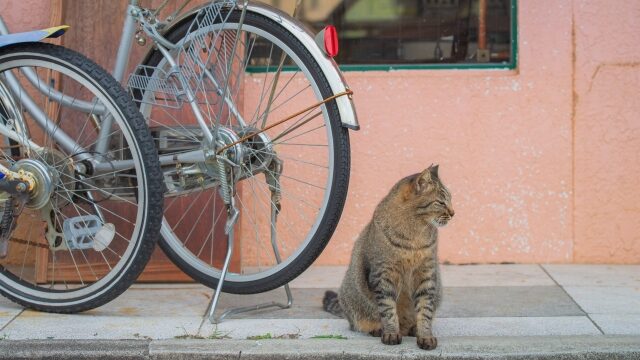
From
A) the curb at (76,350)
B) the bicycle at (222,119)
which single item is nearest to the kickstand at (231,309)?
the bicycle at (222,119)

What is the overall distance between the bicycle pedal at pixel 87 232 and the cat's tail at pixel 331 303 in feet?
3.60

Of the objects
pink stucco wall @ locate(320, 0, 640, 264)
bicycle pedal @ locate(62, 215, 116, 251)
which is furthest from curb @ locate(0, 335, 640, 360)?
pink stucco wall @ locate(320, 0, 640, 264)

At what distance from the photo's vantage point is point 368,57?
18.7 ft

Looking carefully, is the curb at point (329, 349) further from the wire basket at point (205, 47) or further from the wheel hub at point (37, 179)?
the wire basket at point (205, 47)

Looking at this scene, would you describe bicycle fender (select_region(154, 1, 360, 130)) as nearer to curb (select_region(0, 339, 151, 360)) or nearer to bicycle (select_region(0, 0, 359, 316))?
bicycle (select_region(0, 0, 359, 316))

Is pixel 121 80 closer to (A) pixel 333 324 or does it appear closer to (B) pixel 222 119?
(B) pixel 222 119

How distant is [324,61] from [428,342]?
4.31ft

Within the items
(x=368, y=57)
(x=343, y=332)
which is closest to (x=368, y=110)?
(x=368, y=57)

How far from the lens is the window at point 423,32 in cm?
564

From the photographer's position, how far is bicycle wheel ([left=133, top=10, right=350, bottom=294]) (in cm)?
Answer: 425

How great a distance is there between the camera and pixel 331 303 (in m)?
4.58

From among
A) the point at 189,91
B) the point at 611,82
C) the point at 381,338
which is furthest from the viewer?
the point at 611,82

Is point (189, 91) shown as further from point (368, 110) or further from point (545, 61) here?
point (545, 61)

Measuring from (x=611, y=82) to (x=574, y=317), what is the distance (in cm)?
171
